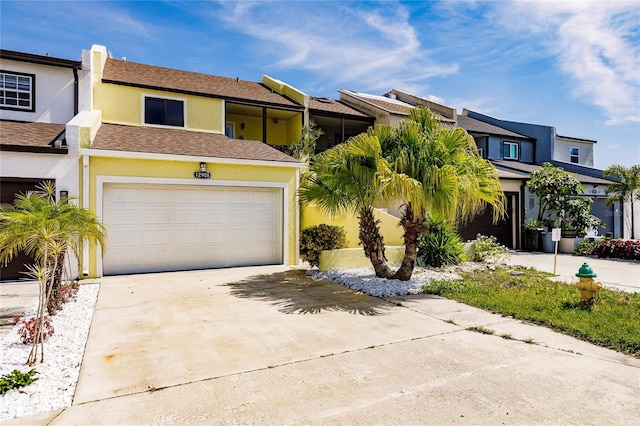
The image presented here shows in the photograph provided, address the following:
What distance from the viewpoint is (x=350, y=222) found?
45.6 feet

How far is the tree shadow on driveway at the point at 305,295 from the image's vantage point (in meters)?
7.52

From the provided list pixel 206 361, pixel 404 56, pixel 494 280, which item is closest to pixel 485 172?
pixel 494 280

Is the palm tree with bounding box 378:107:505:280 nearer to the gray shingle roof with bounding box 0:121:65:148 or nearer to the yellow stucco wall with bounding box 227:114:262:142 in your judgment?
the gray shingle roof with bounding box 0:121:65:148

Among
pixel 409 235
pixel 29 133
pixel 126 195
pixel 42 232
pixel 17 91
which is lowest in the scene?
pixel 409 235

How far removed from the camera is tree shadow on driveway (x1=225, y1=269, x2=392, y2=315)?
752 cm

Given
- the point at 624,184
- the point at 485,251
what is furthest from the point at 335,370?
the point at 624,184

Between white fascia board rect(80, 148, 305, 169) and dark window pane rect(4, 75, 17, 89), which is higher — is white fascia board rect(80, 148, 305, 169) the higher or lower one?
Answer: the lower one

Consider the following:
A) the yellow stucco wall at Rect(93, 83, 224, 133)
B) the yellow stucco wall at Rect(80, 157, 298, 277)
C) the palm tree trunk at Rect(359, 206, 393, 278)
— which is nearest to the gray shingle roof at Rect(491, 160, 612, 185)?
the palm tree trunk at Rect(359, 206, 393, 278)

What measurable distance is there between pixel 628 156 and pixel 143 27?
80.0 ft

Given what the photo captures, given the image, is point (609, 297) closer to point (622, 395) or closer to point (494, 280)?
point (494, 280)

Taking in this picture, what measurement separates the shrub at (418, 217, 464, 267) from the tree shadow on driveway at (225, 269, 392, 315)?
13.3ft

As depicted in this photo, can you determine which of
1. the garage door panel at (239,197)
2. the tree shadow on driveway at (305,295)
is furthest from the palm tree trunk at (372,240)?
the garage door panel at (239,197)

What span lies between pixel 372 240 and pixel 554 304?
4307mm

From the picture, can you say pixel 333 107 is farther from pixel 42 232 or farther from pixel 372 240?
pixel 42 232
